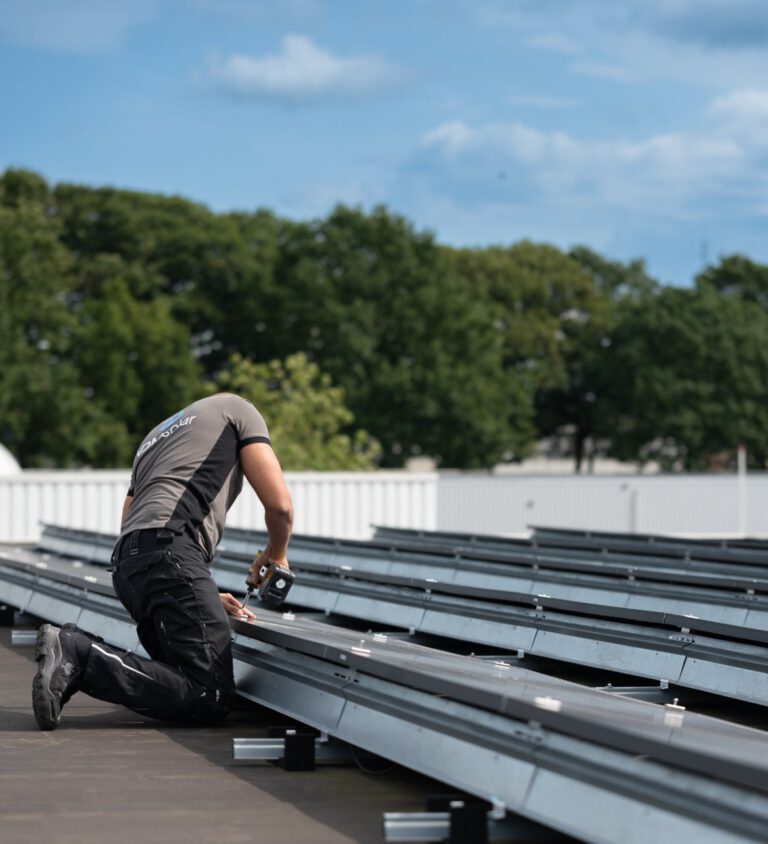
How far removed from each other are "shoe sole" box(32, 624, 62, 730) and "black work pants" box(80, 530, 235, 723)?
167mm

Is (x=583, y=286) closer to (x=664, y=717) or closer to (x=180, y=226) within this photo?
(x=180, y=226)

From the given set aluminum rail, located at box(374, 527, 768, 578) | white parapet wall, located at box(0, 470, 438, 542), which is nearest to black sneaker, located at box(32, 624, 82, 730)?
aluminum rail, located at box(374, 527, 768, 578)

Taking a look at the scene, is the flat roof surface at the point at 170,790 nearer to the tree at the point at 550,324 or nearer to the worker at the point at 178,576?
the worker at the point at 178,576

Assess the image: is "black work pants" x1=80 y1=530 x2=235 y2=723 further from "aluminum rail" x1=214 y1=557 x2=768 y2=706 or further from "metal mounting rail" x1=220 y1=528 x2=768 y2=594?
"metal mounting rail" x1=220 y1=528 x2=768 y2=594

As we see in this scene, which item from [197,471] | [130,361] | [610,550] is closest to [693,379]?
[130,361]

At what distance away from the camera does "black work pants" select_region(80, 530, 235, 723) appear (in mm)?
7051

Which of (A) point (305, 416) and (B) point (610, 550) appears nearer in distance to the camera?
(B) point (610, 550)

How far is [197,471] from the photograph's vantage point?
7273 millimetres

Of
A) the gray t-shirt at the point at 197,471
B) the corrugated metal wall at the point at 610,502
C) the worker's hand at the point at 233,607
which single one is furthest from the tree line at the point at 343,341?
the gray t-shirt at the point at 197,471

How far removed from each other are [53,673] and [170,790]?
129cm

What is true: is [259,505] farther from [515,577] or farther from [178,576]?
[178,576]

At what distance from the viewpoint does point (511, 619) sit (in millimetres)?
9992

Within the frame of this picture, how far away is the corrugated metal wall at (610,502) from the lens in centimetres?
4694

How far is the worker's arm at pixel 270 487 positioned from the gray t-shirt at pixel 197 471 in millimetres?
67
